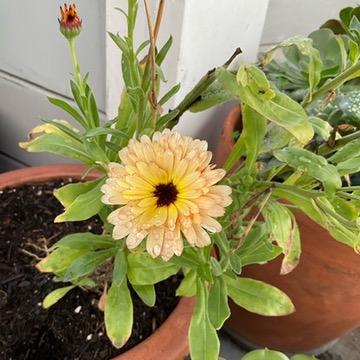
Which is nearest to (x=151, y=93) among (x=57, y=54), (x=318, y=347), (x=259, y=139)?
(x=259, y=139)

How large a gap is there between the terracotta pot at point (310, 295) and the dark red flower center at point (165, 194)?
0.44 m

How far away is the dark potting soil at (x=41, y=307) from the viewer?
0.77 m

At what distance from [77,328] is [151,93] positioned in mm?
424

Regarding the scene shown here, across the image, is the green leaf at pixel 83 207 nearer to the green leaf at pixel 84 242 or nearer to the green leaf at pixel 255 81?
the green leaf at pixel 84 242

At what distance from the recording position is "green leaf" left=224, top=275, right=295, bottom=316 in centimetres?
71

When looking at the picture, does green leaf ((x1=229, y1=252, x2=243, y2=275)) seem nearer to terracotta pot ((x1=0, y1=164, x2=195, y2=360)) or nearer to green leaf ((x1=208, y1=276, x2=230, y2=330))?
green leaf ((x1=208, y1=276, x2=230, y2=330))

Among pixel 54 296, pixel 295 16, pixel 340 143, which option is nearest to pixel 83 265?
pixel 54 296

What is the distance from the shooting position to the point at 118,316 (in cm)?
69

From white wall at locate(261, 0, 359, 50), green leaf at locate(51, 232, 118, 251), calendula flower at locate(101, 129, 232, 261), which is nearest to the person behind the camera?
calendula flower at locate(101, 129, 232, 261)

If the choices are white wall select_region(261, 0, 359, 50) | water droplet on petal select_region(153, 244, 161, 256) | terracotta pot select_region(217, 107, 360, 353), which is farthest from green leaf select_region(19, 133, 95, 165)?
white wall select_region(261, 0, 359, 50)

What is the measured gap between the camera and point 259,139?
2.08 ft

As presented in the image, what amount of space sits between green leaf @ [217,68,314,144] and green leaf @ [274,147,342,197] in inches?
1.5

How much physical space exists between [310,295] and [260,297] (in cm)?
24

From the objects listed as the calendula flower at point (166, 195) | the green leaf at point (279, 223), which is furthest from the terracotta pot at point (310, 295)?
the calendula flower at point (166, 195)
